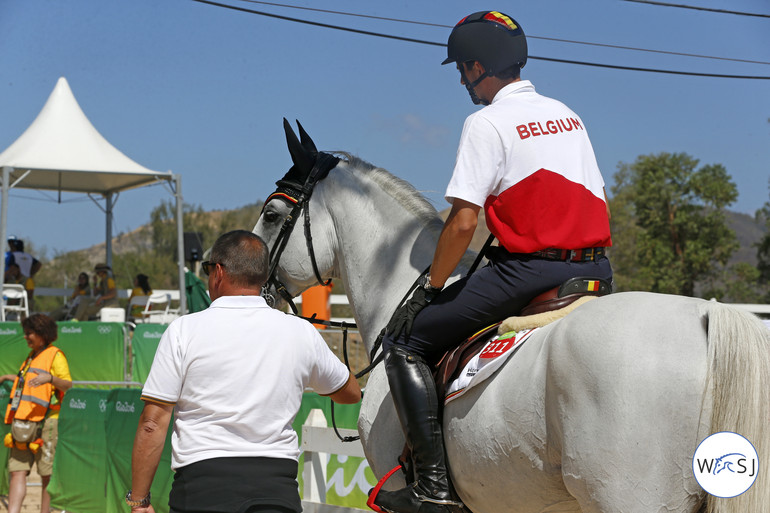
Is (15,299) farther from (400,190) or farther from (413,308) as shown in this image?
(413,308)

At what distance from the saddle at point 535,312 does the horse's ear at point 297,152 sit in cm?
172

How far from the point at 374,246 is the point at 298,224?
527mm

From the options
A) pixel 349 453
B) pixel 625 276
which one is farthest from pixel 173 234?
pixel 349 453

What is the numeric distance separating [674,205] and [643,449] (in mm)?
36706

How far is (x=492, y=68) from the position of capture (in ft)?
12.3

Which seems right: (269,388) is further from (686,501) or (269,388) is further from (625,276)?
(625,276)

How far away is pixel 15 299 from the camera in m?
19.5

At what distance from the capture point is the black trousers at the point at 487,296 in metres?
3.40

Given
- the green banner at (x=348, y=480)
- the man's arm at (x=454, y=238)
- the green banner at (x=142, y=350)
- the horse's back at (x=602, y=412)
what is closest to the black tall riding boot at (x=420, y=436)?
the horse's back at (x=602, y=412)

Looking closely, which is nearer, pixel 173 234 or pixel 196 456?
pixel 196 456

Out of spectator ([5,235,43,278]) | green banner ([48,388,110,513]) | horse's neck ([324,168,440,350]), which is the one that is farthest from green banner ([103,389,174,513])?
spectator ([5,235,43,278])

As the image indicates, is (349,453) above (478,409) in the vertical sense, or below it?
below

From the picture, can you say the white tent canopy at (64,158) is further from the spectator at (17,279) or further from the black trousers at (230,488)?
the black trousers at (230,488)

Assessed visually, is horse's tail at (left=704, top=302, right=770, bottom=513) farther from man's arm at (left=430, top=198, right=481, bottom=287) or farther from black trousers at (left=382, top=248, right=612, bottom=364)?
man's arm at (left=430, top=198, right=481, bottom=287)
